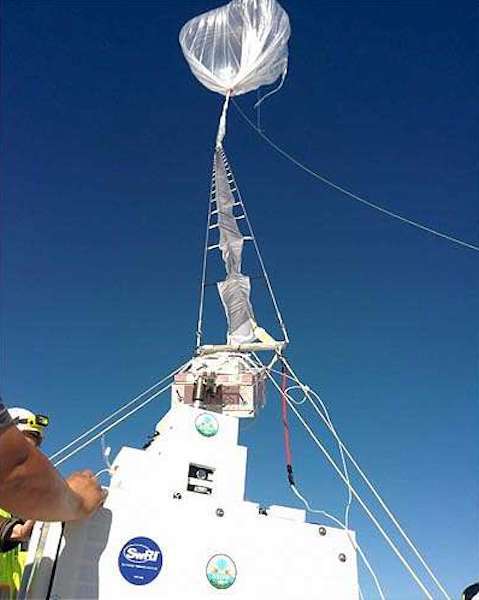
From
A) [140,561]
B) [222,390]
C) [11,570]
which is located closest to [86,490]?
[140,561]

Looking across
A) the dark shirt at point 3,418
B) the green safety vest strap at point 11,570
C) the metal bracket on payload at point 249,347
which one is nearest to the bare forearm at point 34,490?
the dark shirt at point 3,418

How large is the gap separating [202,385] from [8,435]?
5.81m

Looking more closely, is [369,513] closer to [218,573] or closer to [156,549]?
[218,573]

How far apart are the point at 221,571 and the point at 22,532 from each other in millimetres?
1454

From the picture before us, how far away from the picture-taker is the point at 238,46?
1097cm

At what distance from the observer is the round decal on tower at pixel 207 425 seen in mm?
5246

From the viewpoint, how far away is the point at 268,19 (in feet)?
33.9

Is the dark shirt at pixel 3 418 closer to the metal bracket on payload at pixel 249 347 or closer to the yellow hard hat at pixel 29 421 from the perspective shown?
the yellow hard hat at pixel 29 421

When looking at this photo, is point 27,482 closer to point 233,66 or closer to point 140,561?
point 140,561

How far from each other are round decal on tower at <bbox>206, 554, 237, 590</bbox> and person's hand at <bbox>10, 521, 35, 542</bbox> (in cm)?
130

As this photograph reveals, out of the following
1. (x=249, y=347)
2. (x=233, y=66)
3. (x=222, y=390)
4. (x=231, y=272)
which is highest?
(x=233, y=66)

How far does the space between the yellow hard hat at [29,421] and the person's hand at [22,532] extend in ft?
2.38

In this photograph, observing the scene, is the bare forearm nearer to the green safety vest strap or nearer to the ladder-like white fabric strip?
the green safety vest strap

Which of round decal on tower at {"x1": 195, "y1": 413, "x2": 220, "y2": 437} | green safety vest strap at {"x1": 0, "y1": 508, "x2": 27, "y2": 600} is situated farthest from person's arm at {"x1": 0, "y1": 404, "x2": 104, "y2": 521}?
round decal on tower at {"x1": 195, "y1": 413, "x2": 220, "y2": 437}
